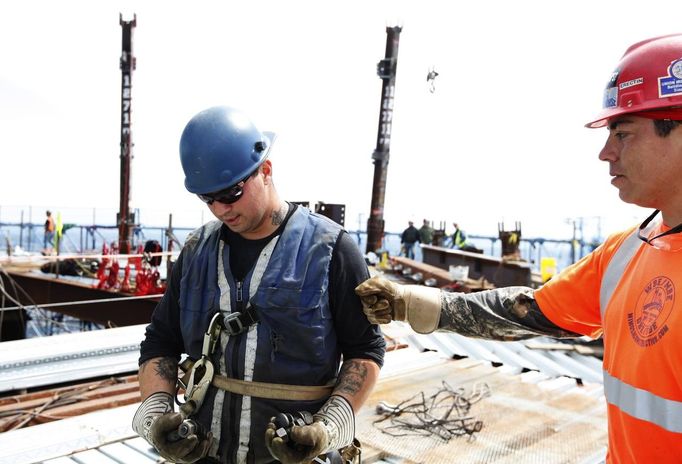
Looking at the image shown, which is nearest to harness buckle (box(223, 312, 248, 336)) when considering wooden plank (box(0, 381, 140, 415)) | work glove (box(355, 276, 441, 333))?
work glove (box(355, 276, 441, 333))

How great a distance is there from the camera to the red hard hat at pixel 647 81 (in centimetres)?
188

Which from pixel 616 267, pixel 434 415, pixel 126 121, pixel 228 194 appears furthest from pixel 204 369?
pixel 126 121

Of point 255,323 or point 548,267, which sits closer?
point 255,323

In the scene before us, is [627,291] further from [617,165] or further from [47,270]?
[47,270]

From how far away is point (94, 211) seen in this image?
91.1 feet

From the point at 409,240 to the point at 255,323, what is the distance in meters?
21.5

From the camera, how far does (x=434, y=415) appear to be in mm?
4727

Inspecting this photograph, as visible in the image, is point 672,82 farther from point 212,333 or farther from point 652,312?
point 212,333

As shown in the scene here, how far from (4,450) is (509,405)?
13.6ft

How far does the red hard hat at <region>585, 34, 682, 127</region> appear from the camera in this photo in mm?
1882

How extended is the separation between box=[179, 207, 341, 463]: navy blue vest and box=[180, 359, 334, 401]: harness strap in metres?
0.02

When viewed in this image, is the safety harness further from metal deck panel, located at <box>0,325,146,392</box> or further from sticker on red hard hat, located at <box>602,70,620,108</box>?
metal deck panel, located at <box>0,325,146,392</box>

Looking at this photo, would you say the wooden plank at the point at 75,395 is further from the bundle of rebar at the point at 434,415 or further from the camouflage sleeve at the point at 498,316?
the camouflage sleeve at the point at 498,316

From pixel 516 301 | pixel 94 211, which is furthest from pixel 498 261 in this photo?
pixel 94 211
